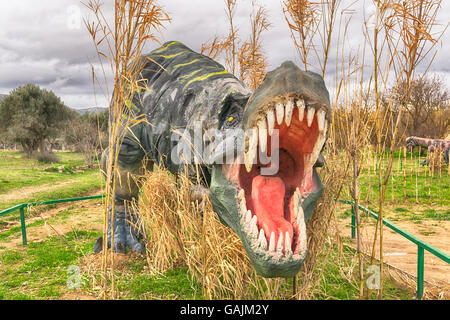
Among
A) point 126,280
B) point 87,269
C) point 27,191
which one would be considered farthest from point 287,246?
point 27,191

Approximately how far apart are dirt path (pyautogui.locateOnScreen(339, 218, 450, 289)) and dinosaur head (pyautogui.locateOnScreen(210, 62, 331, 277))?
1077 millimetres

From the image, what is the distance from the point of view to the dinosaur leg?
3.86 meters

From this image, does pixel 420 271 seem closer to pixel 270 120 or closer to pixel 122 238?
pixel 270 120

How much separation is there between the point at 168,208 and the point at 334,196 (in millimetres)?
1514

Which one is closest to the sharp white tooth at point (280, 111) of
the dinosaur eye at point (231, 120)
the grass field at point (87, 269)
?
the dinosaur eye at point (231, 120)

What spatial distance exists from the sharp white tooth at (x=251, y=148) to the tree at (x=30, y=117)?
21.8 meters

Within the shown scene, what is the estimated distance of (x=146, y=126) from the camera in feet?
11.7

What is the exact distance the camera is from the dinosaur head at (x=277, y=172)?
A: 1665 mm

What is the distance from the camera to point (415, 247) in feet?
15.6

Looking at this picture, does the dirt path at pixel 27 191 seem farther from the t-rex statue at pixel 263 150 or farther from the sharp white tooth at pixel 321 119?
the sharp white tooth at pixel 321 119

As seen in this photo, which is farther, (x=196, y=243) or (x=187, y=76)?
(x=187, y=76)

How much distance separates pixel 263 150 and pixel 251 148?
0.24ft
